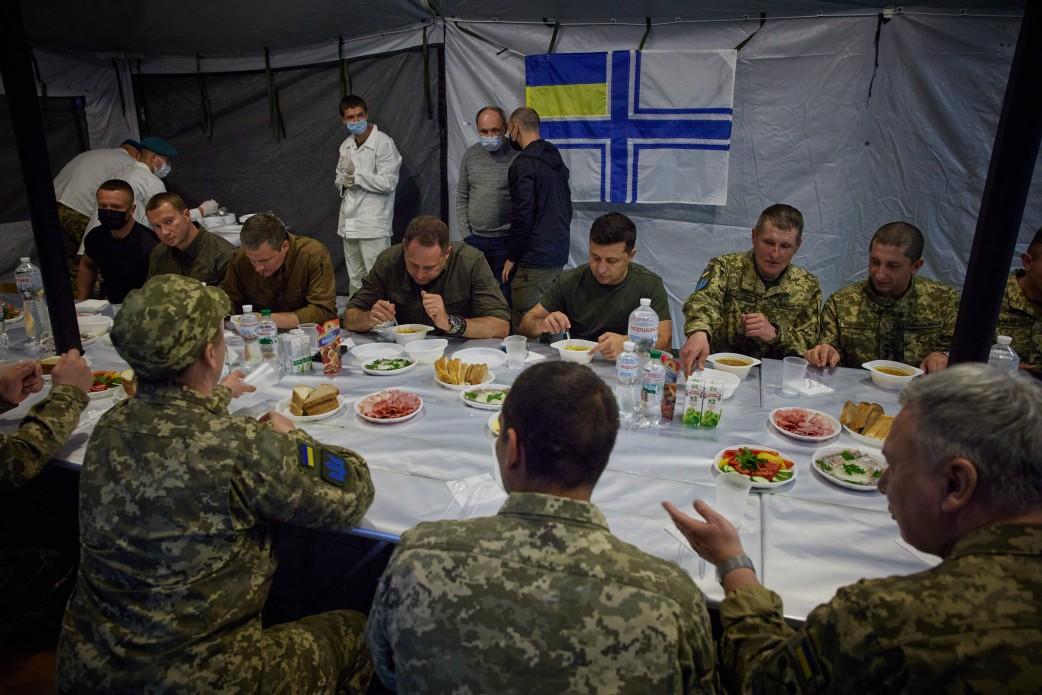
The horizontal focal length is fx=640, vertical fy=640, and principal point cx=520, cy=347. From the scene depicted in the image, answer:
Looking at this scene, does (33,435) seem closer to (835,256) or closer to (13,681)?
(13,681)

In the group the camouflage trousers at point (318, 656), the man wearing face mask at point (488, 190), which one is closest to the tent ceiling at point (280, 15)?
the man wearing face mask at point (488, 190)

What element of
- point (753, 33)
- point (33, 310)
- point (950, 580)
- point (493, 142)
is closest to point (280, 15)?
point (493, 142)

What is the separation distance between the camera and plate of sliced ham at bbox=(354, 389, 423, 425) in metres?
2.50

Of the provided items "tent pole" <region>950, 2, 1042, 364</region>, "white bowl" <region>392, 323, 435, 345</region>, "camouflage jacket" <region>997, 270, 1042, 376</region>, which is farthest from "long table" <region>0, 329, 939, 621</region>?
"camouflage jacket" <region>997, 270, 1042, 376</region>

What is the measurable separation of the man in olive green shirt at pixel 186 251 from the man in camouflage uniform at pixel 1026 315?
462cm

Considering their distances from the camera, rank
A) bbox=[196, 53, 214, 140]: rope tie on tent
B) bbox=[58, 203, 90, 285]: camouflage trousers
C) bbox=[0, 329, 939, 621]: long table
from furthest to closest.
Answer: bbox=[196, 53, 214, 140]: rope tie on tent < bbox=[58, 203, 90, 285]: camouflage trousers < bbox=[0, 329, 939, 621]: long table

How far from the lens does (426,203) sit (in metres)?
6.42

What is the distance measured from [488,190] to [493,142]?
415 mm

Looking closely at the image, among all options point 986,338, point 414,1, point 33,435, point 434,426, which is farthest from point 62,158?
point 986,338

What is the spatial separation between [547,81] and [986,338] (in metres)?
4.15

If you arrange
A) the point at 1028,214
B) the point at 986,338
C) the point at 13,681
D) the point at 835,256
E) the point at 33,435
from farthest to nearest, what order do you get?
1. the point at 835,256
2. the point at 1028,214
3. the point at 13,681
4. the point at 33,435
5. the point at 986,338

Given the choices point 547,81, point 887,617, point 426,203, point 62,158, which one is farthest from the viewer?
point 62,158

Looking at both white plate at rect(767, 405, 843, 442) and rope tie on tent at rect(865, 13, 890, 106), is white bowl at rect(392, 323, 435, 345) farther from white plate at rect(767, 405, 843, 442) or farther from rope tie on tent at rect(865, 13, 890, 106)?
rope tie on tent at rect(865, 13, 890, 106)

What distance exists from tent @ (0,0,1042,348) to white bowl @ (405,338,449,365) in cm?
273
